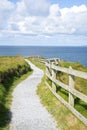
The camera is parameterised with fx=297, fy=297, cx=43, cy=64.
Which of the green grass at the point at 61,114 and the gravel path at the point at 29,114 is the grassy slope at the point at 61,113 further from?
the gravel path at the point at 29,114

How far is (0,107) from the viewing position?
14922 mm

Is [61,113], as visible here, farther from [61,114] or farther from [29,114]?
[29,114]

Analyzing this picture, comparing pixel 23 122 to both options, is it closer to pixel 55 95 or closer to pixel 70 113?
pixel 70 113

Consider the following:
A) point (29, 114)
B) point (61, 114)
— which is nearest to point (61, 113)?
point (61, 114)

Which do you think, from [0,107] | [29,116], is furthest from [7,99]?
[29,116]

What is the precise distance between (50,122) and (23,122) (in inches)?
45.9

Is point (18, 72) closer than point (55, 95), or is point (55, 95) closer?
point (55, 95)

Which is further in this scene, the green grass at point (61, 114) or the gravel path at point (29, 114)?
the gravel path at point (29, 114)

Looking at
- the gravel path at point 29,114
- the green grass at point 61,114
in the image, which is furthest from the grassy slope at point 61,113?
the gravel path at point 29,114

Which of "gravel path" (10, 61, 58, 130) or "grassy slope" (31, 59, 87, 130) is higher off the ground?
"grassy slope" (31, 59, 87, 130)

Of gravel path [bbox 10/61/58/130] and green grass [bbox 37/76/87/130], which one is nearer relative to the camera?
green grass [bbox 37/76/87/130]

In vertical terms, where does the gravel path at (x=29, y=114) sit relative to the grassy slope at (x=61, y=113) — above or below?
below

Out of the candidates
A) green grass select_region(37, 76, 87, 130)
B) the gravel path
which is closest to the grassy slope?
green grass select_region(37, 76, 87, 130)

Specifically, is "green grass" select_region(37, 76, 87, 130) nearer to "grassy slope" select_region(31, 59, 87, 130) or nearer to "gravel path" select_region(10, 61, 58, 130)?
→ "grassy slope" select_region(31, 59, 87, 130)
